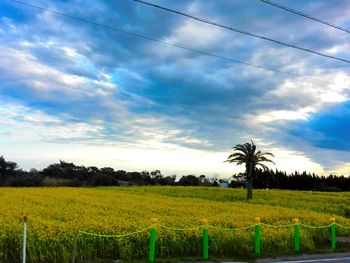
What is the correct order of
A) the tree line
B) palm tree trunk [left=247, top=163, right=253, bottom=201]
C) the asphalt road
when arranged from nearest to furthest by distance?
the asphalt road → palm tree trunk [left=247, top=163, right=253, bottom=201] → the tree line

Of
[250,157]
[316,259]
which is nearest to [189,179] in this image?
[250,157]

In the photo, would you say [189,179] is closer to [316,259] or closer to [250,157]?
[250,157]

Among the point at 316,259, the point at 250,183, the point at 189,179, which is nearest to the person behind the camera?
the point at 316,259

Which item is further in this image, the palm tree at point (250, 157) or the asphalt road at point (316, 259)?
the palm tree at point (250, 157)

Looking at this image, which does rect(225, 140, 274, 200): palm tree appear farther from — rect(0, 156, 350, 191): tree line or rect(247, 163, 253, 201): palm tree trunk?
rect(0, 156, 350, 191): tree line

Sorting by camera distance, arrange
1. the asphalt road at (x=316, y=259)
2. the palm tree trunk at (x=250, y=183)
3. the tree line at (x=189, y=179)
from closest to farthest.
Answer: the asphalt road at (x=316, y=259) → the palm tree trunk at (x=250, y=183) → the tree line at (x=189, y=179)

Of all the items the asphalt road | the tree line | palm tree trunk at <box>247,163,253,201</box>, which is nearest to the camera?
the asphalt road

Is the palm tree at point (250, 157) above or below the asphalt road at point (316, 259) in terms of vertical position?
above

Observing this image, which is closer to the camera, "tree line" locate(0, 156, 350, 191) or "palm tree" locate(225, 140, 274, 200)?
"palm tree" locate(225, 140, 274, 200)

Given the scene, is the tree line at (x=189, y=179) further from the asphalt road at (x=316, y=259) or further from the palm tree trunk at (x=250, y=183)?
the asphalt road at (x=316, y=259)

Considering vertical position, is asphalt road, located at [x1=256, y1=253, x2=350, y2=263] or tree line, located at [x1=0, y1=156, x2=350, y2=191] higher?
tree line, located at [x1=0, y1=156, x2=350, y2=191]

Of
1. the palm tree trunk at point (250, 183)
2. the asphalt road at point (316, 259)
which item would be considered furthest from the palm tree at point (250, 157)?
the asphalt road at point (316, 259)

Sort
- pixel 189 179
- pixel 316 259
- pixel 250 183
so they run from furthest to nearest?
pixel 189 179
pixel 250 183
pixel 316 259

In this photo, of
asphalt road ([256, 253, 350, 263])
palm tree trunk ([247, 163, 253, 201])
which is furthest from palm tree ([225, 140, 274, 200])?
asphalt road ([256, 253, 350, 263])
